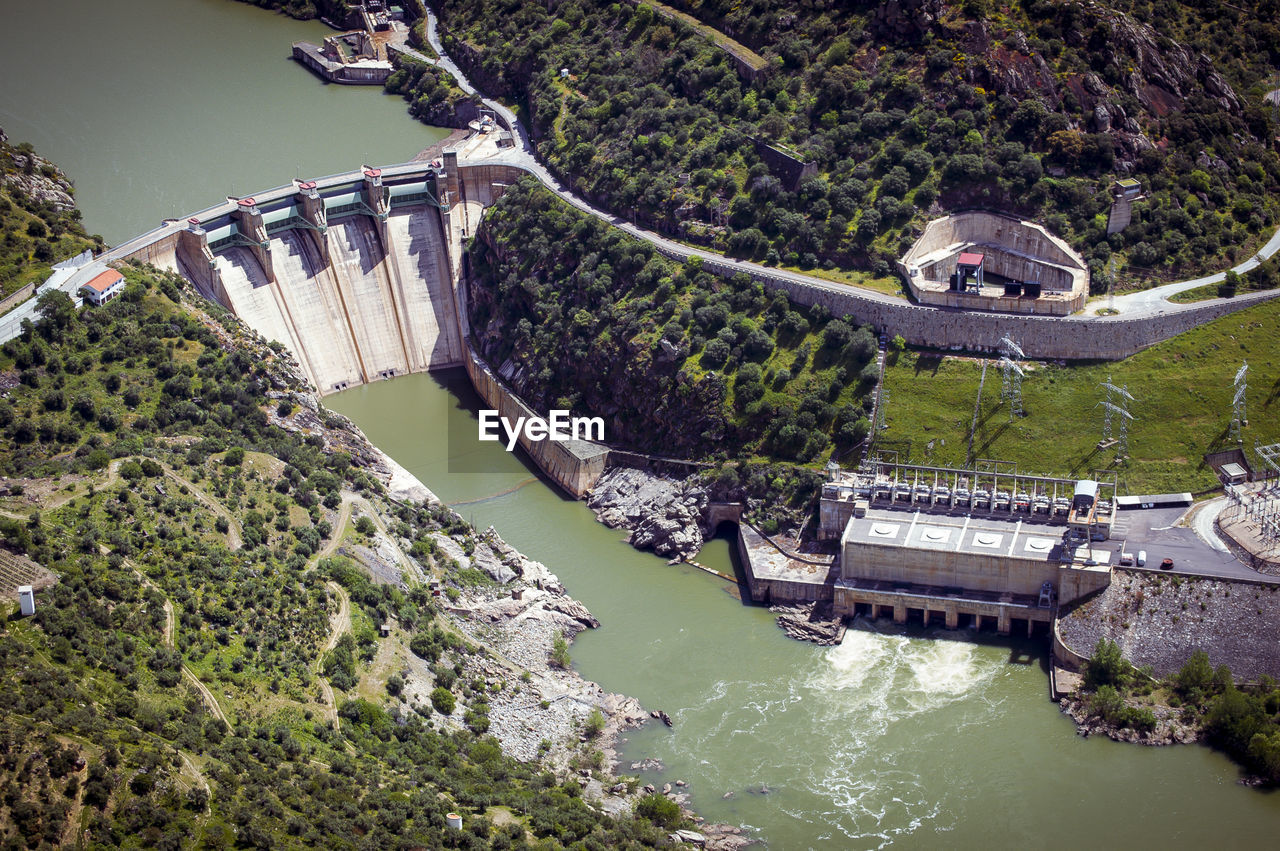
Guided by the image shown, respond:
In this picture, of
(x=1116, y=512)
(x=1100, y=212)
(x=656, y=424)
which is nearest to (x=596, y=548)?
(x=656, y=424)

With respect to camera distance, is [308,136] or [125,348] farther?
[308,136]

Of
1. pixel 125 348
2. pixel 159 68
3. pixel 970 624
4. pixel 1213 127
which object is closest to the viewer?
pixel 970 624

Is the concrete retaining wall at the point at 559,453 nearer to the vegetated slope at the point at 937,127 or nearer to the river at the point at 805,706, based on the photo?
the river at the point at 805,706

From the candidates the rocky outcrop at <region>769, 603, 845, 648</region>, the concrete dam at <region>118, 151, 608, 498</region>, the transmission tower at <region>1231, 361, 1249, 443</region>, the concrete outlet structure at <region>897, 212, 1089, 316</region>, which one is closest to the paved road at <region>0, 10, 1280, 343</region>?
the concrete outlet structure at <region>897, 212, 1089, 316</region>

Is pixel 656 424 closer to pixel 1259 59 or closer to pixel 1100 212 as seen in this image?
pixel 1100 212

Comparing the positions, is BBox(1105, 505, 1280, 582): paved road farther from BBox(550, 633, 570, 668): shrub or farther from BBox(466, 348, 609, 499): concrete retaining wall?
BBox(466, 348, 609, 499): concrete retaining wall

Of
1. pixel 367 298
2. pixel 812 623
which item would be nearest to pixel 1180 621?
pixel 812 623

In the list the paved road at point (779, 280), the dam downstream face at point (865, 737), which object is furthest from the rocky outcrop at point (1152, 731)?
the paved road at point (779, 280)

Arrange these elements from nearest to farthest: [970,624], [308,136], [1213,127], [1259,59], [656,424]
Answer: [970,624], [656,424], [1213,127], [1259,59], [308,136]
